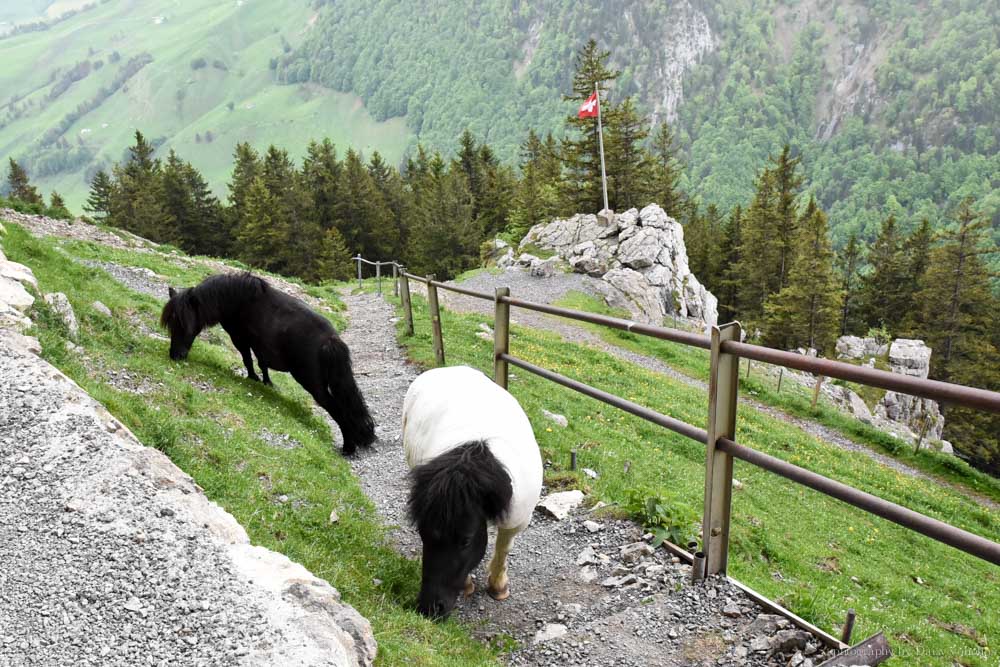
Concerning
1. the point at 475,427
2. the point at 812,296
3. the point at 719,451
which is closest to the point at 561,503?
the point at 475,427

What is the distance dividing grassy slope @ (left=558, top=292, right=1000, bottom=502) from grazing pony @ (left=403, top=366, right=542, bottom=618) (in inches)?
736

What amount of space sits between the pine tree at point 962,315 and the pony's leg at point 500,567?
40.8m

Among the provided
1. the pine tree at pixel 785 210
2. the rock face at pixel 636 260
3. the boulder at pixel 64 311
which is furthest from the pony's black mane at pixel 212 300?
the pine tree at pixel 785 210

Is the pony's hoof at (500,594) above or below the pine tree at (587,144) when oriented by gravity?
below

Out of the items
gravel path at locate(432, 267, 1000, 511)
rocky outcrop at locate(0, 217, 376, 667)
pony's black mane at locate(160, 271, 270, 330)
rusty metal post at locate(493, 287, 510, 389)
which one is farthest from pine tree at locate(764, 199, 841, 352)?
rocky outcrop at locate(0, 217, 376, 667)

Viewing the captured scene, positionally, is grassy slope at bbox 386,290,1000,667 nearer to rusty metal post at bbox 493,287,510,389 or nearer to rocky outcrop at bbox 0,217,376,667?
rusty metal post at bbox 493,287,510,389

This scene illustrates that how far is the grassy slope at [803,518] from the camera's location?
6.12 m

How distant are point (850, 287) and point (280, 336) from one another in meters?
68.7

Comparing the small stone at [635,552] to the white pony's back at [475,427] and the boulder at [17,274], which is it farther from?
the boulder at [17,274]

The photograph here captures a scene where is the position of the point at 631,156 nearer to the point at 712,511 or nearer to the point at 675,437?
the point at 675,437

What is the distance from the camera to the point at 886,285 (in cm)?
5772

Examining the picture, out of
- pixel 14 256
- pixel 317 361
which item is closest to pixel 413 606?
pixel 317 361

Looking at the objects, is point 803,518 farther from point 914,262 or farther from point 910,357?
point 914,262

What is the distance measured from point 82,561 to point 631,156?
144 feet
